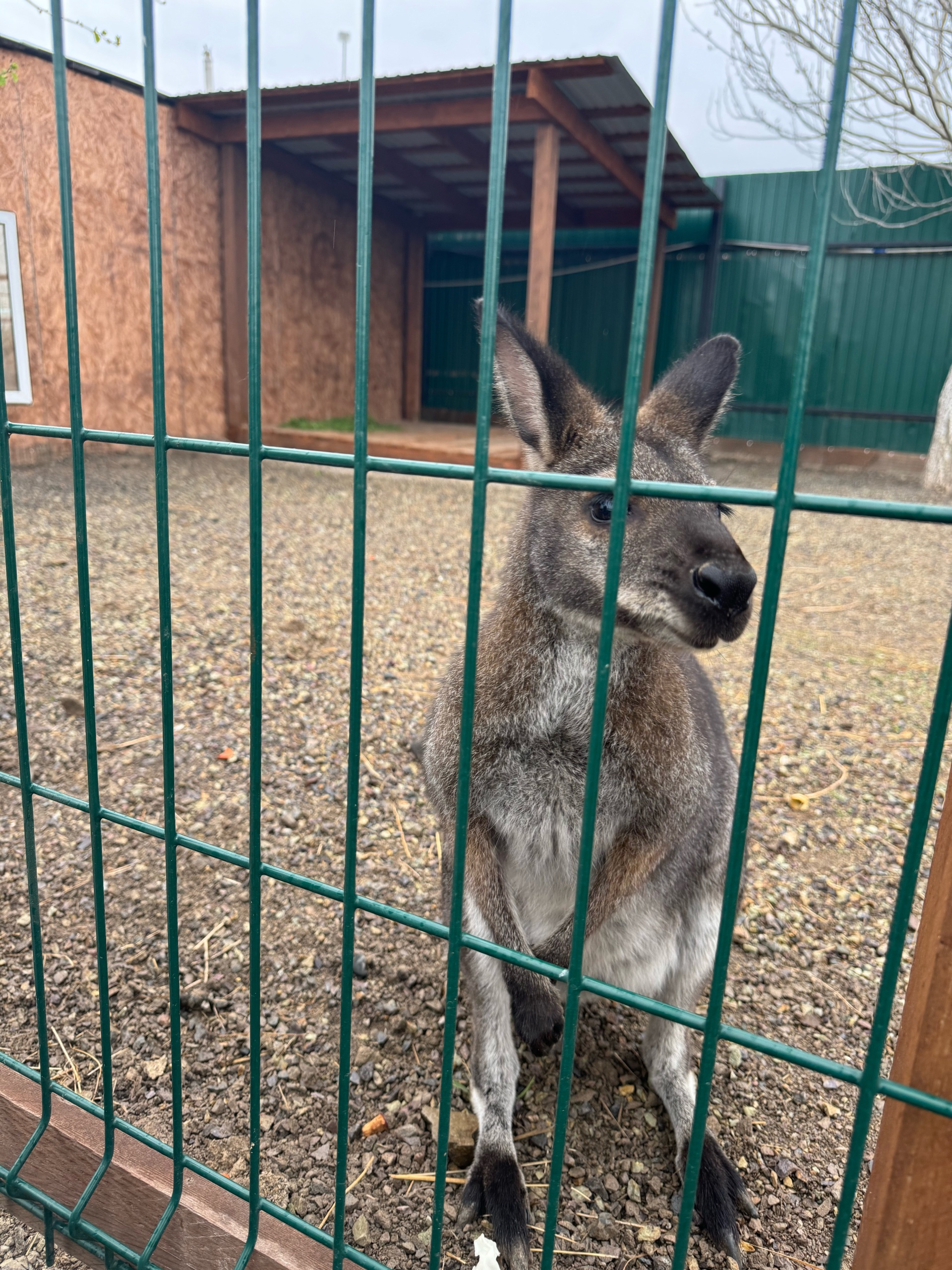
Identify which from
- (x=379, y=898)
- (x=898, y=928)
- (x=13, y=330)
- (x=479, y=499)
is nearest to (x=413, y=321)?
(x=13, y=330)

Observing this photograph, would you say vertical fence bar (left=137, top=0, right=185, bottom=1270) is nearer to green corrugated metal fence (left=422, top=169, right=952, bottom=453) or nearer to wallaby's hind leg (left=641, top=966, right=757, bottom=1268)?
wallaby's hind leg (left=641, top=966, right=757, bottom=1268)

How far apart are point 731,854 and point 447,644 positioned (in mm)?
3409

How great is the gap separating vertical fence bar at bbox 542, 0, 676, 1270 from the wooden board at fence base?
48 centimetres

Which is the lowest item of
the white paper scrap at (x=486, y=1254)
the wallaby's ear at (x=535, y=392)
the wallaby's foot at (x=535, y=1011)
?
the white paper scrap at (x=486, y=1254)

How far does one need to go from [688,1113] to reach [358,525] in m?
1.35

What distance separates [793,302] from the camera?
11547mm

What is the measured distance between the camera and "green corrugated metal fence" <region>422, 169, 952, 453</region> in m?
11.1

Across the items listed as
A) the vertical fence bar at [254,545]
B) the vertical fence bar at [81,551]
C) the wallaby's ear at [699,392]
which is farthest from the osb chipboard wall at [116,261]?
the vertical fence bar at [254,545]

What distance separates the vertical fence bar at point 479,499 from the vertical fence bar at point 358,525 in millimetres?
123

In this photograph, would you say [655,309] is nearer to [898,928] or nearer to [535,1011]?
[535,1011]

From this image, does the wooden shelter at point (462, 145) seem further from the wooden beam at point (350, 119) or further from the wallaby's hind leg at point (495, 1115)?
the wallaby's hind leg at point (495, 1115)

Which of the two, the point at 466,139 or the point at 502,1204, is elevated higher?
the point at 466,139

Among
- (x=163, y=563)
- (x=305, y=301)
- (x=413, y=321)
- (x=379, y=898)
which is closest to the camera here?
(x=163, y=563)

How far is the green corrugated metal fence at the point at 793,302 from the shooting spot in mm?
11086
